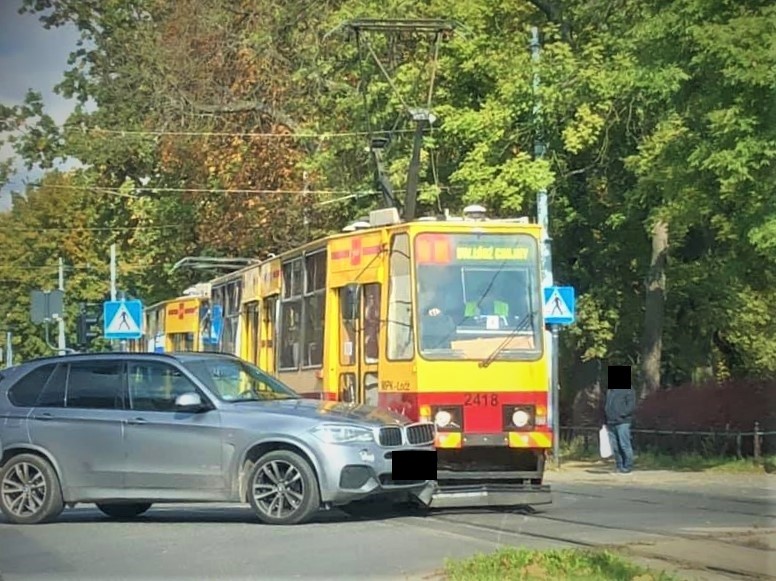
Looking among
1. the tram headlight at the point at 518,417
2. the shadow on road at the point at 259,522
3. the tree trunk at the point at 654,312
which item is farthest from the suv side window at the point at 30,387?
the tree trunk at the point at 654,312

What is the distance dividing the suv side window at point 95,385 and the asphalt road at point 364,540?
1.16 m

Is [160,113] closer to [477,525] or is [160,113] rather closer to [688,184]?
[688,184]

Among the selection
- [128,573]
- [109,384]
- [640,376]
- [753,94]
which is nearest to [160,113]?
[640,376]

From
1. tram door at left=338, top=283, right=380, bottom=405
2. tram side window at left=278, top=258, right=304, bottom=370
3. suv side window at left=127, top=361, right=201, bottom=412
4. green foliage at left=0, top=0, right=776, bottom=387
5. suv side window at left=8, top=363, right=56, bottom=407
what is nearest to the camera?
suv side window at left=127, top=361, right=201, bottom=412

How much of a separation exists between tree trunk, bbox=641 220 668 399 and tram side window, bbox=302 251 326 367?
40.3 ft

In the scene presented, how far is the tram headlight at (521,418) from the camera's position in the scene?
15.2 m

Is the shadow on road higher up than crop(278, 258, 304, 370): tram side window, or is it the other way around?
crop(278, 258, 304, 370): tram side window

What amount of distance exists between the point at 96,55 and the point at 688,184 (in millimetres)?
15440

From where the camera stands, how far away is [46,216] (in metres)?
32.0

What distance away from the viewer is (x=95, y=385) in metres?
14.1

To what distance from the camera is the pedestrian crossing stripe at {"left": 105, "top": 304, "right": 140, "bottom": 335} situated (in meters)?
25.0

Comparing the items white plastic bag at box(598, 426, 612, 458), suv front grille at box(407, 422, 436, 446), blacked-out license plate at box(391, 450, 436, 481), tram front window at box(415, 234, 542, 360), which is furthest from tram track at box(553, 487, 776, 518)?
white plastic bag at box(598, 426, 612, 458)

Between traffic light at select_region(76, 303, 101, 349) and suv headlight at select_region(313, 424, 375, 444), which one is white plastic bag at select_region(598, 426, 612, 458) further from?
suv headlight at select_region(313, 424, 375, 444)

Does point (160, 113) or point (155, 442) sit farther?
point (160, 113)
